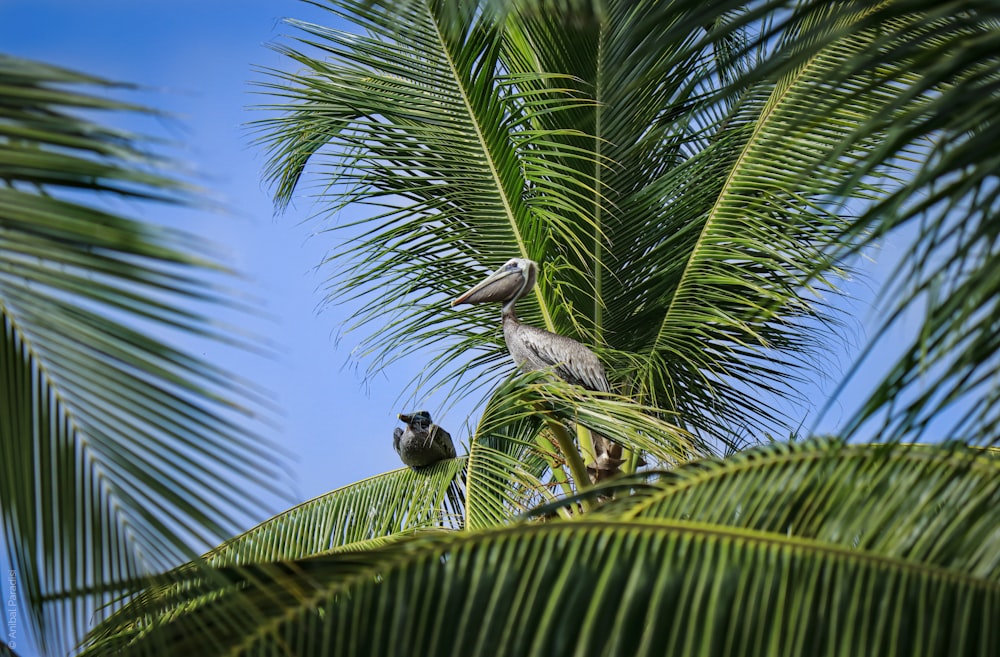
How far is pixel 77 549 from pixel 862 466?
6.59 feet


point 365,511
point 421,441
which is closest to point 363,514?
point 365,511

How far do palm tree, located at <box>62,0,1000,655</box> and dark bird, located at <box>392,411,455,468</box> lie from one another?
0.22 m

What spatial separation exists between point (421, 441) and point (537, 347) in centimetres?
134

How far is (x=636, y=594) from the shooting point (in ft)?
7.95

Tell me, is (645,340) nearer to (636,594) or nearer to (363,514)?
(363,514)

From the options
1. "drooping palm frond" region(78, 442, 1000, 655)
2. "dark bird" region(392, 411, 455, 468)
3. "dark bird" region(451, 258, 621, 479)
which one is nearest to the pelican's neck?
"dark bird" region(451, 258, 621, 479)

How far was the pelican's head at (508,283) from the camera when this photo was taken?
21.8 feet

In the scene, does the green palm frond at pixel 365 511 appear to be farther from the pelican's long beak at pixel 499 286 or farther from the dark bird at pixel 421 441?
the pelican's long beak at pixel 499 286

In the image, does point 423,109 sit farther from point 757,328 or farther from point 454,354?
point 757,328

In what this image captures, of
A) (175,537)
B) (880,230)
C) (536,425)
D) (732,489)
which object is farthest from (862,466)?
(536,425)

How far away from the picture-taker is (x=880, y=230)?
1909 mm

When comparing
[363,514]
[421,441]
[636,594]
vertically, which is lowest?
[363,514]

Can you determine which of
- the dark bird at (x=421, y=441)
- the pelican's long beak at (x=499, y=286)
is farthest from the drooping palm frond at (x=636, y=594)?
the dark bird at (x=421, y=441)

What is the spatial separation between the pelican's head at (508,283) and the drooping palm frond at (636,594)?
4029 millimetres
